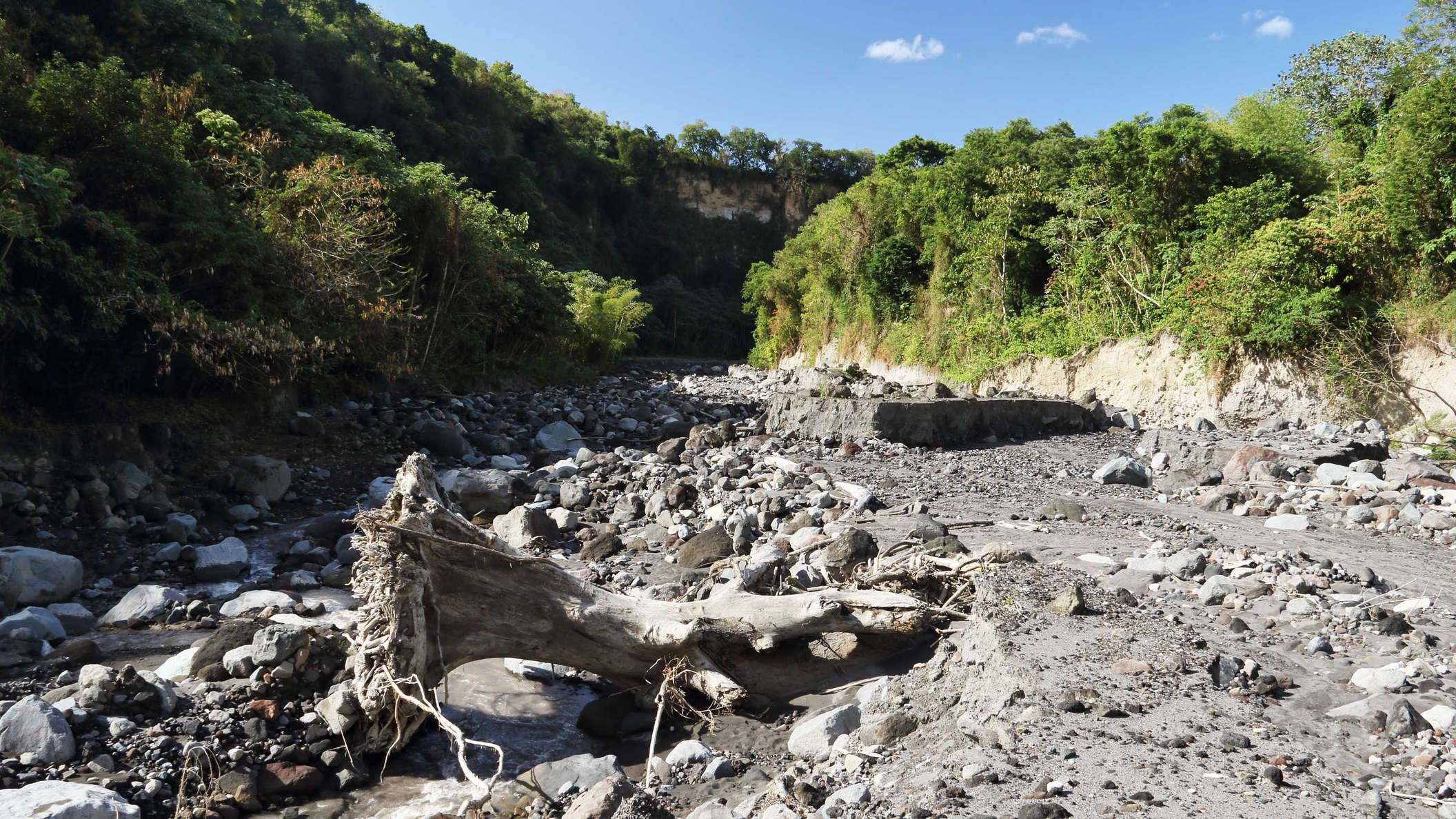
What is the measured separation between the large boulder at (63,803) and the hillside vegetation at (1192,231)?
47.4 ft

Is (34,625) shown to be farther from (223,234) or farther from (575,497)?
(223,234)

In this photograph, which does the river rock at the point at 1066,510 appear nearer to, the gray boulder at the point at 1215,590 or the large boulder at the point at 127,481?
the gray boulder at the point at 1215,590

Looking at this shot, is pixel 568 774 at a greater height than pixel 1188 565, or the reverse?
pixel 1188 565

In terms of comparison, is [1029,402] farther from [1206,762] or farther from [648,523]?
[1206,762]

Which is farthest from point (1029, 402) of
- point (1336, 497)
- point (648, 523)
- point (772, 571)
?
point (772, 571)

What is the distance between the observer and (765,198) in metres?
57.9

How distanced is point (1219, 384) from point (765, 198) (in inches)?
1882

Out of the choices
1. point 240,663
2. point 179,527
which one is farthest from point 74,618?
point 240,663

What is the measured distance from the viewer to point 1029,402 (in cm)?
1307

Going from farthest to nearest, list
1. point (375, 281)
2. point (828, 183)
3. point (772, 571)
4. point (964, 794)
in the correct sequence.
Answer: point (828, 183)
point (375, 281)
point (772, 571)
point (964, 794)

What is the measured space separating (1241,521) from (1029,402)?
6.50m

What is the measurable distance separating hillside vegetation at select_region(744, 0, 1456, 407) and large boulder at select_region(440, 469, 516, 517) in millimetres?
11788

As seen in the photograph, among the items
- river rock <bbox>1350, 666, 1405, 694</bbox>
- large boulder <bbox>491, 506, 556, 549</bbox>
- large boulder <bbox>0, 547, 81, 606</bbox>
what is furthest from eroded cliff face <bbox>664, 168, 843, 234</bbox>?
river rock <bbox>1350, 666, 1405, 694</bbox>

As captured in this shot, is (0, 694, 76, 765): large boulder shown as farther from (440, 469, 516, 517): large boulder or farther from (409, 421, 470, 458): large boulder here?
(409, 421, 470, 458): large boulder
